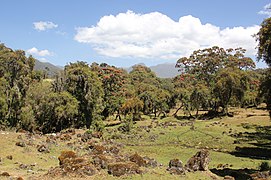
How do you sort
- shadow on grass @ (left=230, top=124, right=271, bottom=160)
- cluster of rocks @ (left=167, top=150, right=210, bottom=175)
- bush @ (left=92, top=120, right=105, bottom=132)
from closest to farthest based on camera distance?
cluster of rocks @ (left=167, top=150, right=210, bottom=175), shadow on grass @ (left=230, top=124, right=271, bottom=160), bush @ (left=92, top=120, right=105, bottom=132)

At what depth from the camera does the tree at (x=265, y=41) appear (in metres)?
24.5

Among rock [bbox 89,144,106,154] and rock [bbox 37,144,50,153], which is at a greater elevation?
rock [bbox 89,144,106,154]

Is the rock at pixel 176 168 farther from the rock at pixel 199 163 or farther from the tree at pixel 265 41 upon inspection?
the tree at pixel 265 41

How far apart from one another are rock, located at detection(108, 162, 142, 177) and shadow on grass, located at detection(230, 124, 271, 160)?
17.1 meters

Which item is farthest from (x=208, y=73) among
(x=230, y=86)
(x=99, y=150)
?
(x=99, y=150)

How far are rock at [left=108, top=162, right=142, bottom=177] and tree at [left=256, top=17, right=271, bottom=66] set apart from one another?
615 inches

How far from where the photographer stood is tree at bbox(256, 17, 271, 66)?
2450cm

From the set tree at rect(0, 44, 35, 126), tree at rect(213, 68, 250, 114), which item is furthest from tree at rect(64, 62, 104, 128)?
tree at rect(213, 68, 250, 114)

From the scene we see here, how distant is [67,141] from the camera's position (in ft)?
116

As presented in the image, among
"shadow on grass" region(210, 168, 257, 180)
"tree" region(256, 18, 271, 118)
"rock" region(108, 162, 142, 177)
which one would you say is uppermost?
"tree" region(256, 18, 271, 118)

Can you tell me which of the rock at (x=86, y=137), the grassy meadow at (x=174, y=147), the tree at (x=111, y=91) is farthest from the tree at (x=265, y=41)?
the tree at (x=111, y=91)

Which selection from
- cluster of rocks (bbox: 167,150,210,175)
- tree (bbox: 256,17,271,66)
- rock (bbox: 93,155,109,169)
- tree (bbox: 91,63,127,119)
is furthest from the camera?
tree (bbox: 91,63,127,119)

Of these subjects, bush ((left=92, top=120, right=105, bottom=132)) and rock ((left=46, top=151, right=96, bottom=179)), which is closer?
rock ((left=46, top=151, right=96, bottom=179))

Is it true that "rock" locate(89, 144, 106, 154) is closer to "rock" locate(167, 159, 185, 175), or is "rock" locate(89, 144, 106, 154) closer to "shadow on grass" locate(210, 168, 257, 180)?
"rock" locate(167, 159, 185, 175)
